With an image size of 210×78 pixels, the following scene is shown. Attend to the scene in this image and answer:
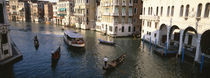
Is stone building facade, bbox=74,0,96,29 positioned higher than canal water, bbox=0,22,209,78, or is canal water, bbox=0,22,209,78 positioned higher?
stone building facade, bbox=74,0,96,29

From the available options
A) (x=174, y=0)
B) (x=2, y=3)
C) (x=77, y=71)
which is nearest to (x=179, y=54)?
(x=174, y=0)

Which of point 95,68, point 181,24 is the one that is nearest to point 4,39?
point 95,68

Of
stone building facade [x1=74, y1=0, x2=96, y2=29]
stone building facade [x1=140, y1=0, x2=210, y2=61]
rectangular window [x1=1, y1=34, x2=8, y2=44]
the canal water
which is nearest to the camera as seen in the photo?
the canal water

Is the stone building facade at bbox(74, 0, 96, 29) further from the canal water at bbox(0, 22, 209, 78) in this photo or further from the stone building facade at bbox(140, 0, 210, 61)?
the canal water at bbox(0, 22, 209, 78)

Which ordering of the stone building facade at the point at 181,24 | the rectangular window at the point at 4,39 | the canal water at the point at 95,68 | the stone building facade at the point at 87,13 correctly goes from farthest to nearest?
the stone building facade at the point at 87,13
the stone building facade at the point at 181,24
the rectangular window at the point at 4,39
the canal water at the point at 95,68

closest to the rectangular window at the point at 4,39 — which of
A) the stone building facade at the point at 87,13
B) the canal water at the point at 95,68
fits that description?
the canal water at the point at 95,68

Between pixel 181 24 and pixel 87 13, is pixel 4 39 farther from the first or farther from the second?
pixel 87 13

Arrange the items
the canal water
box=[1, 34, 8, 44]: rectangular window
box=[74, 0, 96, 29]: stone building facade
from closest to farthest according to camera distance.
A: the canal water
box=[1, 34, 8, 44]: rectangular window
box=[74, 0, 96, 29]: stone building facade

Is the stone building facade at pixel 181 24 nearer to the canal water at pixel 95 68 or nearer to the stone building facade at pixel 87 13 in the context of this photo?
the canal water at pixel 95 68

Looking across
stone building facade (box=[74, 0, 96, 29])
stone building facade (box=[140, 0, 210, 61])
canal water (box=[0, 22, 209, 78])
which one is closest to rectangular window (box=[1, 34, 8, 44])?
canal water (box=[0, 22, 209, 78])

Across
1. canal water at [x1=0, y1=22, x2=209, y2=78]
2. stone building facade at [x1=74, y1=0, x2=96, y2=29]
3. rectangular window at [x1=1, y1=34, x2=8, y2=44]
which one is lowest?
canal water at [x1=0, y1=22, x2=209, y2=78]

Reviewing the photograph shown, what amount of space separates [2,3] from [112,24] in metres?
33.6

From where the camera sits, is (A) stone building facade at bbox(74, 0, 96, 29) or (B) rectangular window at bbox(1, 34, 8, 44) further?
(A) stone building facade at bbox(74, 0, 96, 29)

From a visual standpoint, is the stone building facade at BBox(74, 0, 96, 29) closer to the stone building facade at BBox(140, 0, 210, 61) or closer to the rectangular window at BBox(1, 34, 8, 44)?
the stone building facade at BBox(140, 0, 210, 61)
